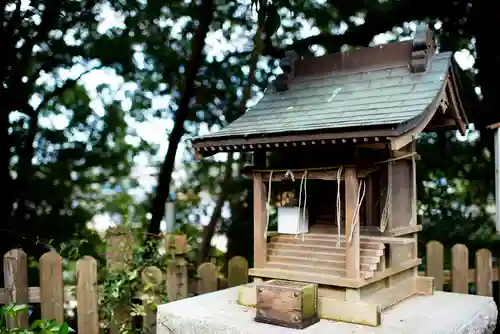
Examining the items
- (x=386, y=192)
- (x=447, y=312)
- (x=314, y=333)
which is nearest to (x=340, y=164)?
(x=386, y=192)

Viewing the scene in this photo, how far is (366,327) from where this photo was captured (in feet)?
8.39

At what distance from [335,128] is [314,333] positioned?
1125mm

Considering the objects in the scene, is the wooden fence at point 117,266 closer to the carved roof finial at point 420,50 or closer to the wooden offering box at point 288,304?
the wooden offering box at point 288,304

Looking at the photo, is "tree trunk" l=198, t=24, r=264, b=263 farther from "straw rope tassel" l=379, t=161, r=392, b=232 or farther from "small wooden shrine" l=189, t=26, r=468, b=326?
"straw rope tassel" l=379, t=161, r=392, b=232

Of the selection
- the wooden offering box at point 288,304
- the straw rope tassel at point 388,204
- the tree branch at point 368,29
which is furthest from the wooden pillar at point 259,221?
the tree branch at point 368,29

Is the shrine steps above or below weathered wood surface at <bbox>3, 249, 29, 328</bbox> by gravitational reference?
above

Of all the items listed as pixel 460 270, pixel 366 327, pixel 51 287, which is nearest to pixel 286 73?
pixel 366 327

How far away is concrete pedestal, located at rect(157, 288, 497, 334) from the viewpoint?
2.56m

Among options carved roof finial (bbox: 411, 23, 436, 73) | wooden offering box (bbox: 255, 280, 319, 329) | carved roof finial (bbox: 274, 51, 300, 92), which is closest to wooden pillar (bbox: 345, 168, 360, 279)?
wooden offering box (bbox: 255, 280, 319, 329)

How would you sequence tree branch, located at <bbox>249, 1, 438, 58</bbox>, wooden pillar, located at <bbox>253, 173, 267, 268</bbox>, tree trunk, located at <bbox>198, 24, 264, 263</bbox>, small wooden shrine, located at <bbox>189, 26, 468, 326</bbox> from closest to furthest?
small wooden shrine, located at <bbox>189, 26, 468, 326</bbox>
wooden pillar, located at <bbox>253, 173, 267, 268</bbox>
tree branch, located at <bbox>249, 1, 438, 58</bbox>
tree trunk, located at <bbox>198, 24, 264, 263</bbox>

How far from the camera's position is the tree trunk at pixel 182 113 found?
182 inches

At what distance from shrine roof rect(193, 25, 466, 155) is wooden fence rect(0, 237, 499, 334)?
1.27 m

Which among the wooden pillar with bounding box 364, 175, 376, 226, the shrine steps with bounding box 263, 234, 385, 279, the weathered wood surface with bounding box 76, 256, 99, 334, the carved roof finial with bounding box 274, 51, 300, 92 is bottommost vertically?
the weathered wood surface with bounding box 76, 256, 99, 334

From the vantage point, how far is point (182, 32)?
5043mm
